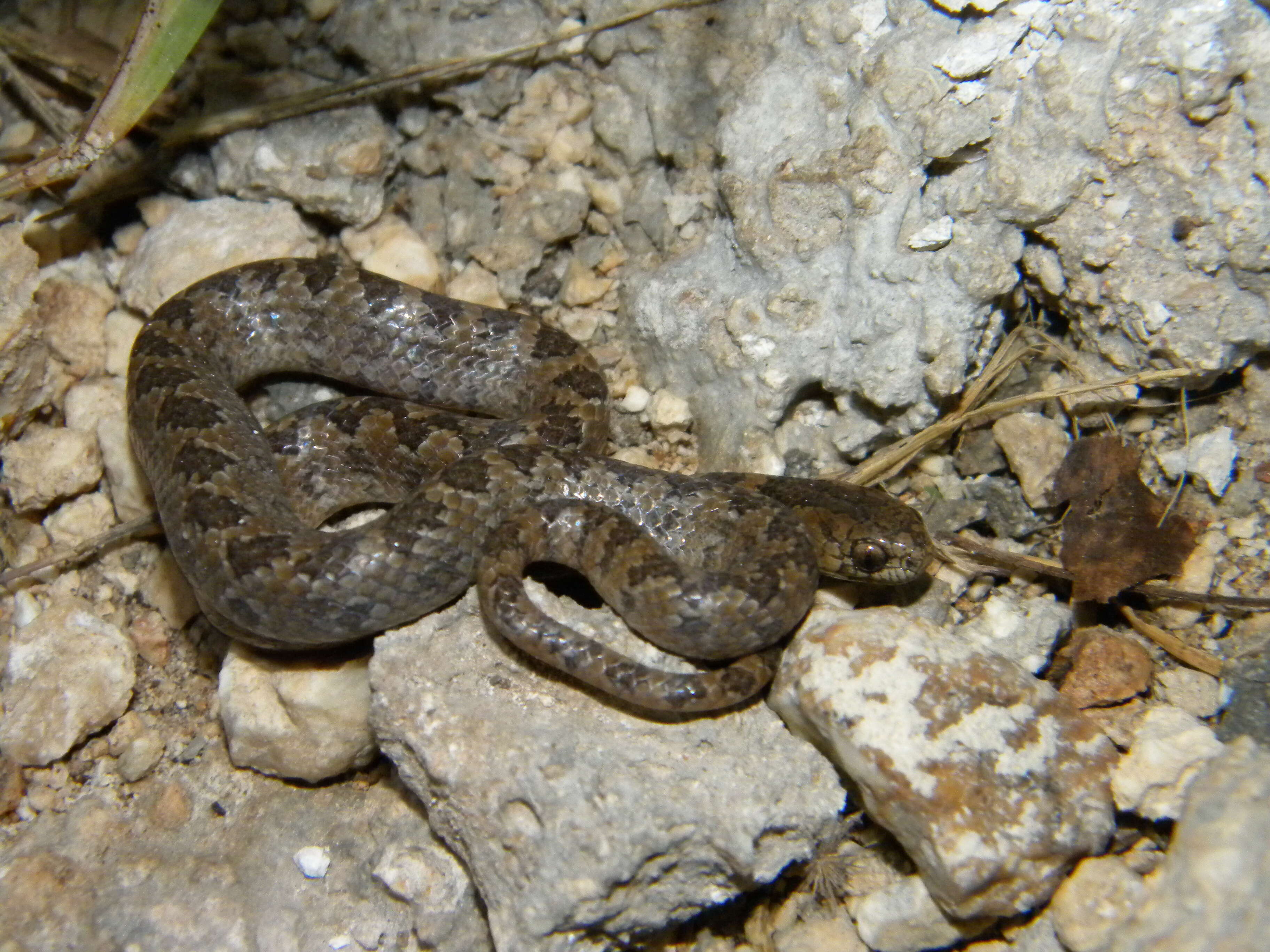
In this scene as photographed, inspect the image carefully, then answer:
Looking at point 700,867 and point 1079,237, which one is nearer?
point 700,867

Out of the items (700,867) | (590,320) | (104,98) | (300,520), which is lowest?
(700,867)

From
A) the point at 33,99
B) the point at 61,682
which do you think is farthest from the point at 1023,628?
the point at 33,99

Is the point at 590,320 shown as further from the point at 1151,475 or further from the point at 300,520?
the point at 1151,475

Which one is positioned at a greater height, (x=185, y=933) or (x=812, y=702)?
(x=812, y=702)

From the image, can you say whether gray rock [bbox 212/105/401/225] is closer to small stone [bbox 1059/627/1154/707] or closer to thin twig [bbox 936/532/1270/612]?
thin twig [bbox 936/532/1270/612]

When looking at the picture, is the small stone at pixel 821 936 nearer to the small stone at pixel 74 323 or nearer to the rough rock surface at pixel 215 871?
the rough rock surface at pixel 215 871

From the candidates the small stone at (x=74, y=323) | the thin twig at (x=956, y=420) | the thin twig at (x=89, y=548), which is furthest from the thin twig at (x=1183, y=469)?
the small stone at (x=74, y=323)

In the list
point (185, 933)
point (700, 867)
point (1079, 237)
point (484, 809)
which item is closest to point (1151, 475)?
point (1079, 237)

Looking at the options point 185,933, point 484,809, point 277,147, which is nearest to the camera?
point 484,809

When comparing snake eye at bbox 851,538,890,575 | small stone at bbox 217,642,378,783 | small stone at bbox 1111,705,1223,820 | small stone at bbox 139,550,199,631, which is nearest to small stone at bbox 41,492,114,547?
small stone at bbox 139,550,199,631
